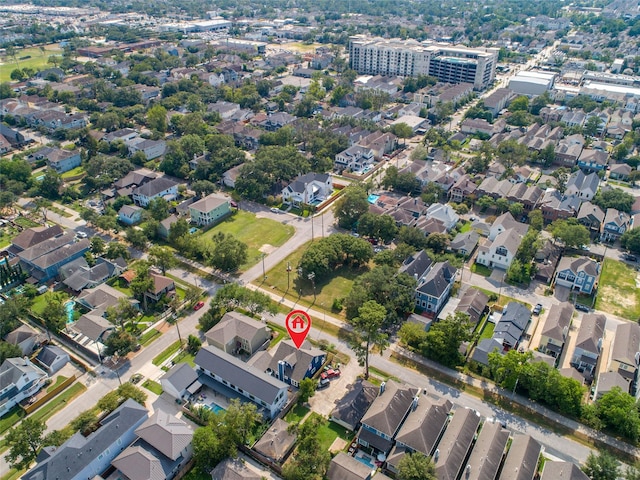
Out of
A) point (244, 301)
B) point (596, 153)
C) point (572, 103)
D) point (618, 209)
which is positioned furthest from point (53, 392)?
point (572, 103)

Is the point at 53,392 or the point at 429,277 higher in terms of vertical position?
the point at 429,277

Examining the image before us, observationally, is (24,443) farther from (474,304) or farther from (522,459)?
(474,304)

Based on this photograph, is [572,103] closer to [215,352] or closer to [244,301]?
[244,301]

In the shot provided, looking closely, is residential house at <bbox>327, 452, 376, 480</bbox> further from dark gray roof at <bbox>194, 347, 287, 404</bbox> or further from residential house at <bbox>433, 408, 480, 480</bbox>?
dark gray roof at <bbox>194, 347, 287, 404</bbox>

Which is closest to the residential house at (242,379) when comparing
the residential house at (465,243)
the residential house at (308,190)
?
the residential house at (465,243)

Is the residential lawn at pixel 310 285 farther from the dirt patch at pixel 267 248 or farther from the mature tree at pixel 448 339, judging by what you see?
the mature tree at pixel 448 339

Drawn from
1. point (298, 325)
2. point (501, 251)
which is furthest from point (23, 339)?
point (501, 251)

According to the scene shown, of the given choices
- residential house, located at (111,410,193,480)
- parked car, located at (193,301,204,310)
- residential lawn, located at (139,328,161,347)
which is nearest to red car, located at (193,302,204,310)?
parked car, located at (193,301,204,310)
